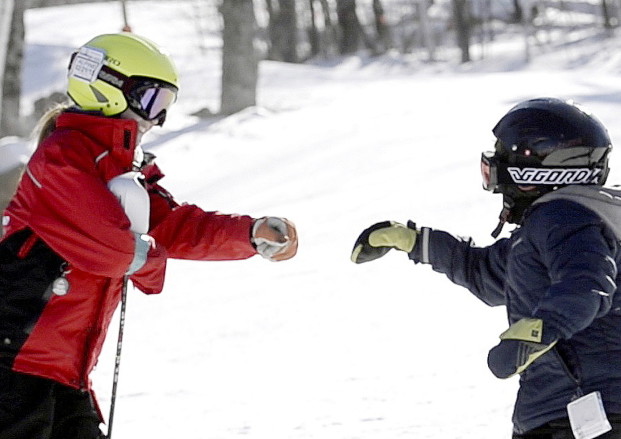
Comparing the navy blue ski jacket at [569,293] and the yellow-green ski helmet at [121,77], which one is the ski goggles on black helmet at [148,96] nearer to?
the yellow-green ski helmet at [121,77]

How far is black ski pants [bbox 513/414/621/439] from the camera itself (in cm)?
311

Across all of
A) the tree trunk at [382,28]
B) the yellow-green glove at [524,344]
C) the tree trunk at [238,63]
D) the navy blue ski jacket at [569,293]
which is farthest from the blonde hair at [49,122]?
the tree trunk at [382,28]

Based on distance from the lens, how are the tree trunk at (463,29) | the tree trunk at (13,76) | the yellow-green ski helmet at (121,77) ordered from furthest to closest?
the tree trunk at (463,29)
the tree trunk at (13,76)
the yellow-green ski helmet at (121,77)

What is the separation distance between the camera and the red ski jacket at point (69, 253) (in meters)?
3.35

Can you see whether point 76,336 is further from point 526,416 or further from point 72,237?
point 526,416

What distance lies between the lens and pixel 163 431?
16.7 ft

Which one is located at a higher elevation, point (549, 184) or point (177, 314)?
point (549, 184)

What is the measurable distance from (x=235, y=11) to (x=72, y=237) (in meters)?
11.7

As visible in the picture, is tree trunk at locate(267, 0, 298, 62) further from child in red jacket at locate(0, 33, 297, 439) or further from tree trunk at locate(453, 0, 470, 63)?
child in red jacket at locate(0, 33, 297, 439)

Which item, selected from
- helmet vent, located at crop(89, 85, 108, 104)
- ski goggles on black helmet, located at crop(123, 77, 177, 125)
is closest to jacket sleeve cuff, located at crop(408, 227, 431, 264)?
ski goggles on black helmet, located at crop(123, 77, 177, 125)

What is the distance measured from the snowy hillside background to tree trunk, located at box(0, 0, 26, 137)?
4.26 meters

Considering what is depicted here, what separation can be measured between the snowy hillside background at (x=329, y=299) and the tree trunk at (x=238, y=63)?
517mm

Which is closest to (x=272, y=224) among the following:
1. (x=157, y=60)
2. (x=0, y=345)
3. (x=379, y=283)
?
(x=157, y=60)

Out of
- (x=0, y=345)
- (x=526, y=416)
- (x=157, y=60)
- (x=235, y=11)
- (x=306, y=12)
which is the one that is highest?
(x=157, y=60)
